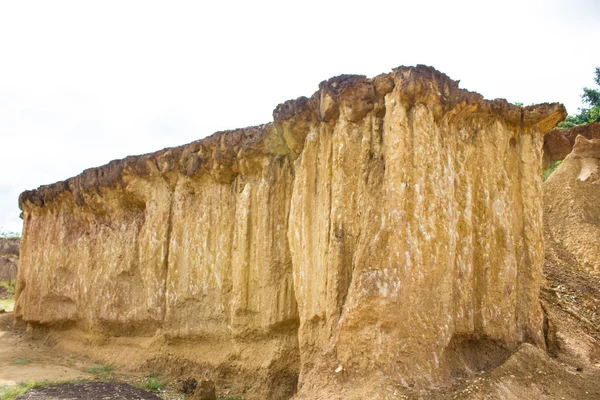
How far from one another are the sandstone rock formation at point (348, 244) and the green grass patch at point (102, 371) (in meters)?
0.35

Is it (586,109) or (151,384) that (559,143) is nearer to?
(586,109)

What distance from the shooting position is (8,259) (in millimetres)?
26062

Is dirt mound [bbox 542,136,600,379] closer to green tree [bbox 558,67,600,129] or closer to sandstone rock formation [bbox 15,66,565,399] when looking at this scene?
sandstone rock formation [bbox 15,66,565,399]

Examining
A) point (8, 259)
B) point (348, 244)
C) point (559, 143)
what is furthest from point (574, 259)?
point (8, 259)

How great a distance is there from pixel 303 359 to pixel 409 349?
1535 millimetres

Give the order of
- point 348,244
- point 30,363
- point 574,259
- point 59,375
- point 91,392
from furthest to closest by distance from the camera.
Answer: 1. point 574,259
2. point 30,363
3. point 59,375
4. point 91,392
5. point 348,244

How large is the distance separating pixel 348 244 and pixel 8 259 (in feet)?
82.3

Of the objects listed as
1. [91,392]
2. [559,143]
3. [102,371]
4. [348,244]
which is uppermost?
[559,143]

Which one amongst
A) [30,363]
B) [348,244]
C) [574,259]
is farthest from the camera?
[574,259]

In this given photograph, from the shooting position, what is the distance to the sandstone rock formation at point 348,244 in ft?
17.9

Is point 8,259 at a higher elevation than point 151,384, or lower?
higher

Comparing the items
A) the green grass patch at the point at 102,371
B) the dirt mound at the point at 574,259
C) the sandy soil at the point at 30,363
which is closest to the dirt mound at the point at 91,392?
the green grass patch at the point at 102,371

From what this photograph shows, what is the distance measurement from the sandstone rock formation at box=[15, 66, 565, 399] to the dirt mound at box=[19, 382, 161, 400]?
35.5 inches

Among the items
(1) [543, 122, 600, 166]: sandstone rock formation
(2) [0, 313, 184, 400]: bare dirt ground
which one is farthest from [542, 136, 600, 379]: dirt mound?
(1) [543, 122, 600, 166]: sandstone rock formation
